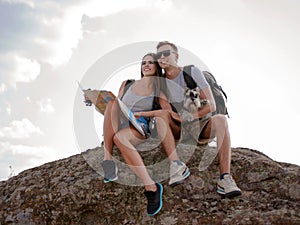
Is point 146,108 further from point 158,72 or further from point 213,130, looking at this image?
point 213,130

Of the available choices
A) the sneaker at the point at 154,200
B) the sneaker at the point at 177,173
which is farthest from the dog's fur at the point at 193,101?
the sneaker at the point at 154,200

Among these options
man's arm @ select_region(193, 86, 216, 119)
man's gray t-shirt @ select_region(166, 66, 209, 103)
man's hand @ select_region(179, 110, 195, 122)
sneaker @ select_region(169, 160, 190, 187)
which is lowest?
sneaker @ select_region(169, 160, 190, 187)

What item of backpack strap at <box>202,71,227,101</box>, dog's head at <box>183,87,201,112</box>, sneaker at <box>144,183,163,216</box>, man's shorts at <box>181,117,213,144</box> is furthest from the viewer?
backpack strap at <box>202,71,227,101</box>

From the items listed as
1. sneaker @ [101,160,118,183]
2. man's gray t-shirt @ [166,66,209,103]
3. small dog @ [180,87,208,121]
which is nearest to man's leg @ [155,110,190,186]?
small dog @ [180,87,208,121]

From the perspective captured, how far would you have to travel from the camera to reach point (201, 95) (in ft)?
17.2

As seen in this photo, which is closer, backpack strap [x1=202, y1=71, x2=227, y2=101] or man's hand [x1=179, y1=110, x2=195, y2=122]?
man's hand [x1=179, y1=110, x2=195, y2=122]

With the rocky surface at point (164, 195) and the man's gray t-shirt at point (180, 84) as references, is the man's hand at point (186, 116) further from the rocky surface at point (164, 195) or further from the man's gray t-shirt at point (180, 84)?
the rocky surface at point (164, 195)

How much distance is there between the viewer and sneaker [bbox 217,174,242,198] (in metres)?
4.57

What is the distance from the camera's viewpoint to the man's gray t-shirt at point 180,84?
5.31 meters

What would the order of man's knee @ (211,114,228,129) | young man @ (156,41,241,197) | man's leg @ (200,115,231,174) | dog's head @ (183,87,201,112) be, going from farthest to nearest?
dog's head @ (183,87,201,112), man's knee @ (211,114,228,129), man's leg @ (200,115,231,174), young man @ (156,41,241,197)

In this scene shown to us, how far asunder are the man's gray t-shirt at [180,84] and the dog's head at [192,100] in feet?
0.46

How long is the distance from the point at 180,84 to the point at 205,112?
0.66 m

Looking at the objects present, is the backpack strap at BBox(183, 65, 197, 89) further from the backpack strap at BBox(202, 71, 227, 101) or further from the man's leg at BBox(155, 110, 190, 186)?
the man's leg at BBox(155, 110, 190, 186)

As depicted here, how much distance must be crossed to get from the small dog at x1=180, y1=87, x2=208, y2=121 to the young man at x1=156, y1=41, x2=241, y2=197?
0.18 feet
